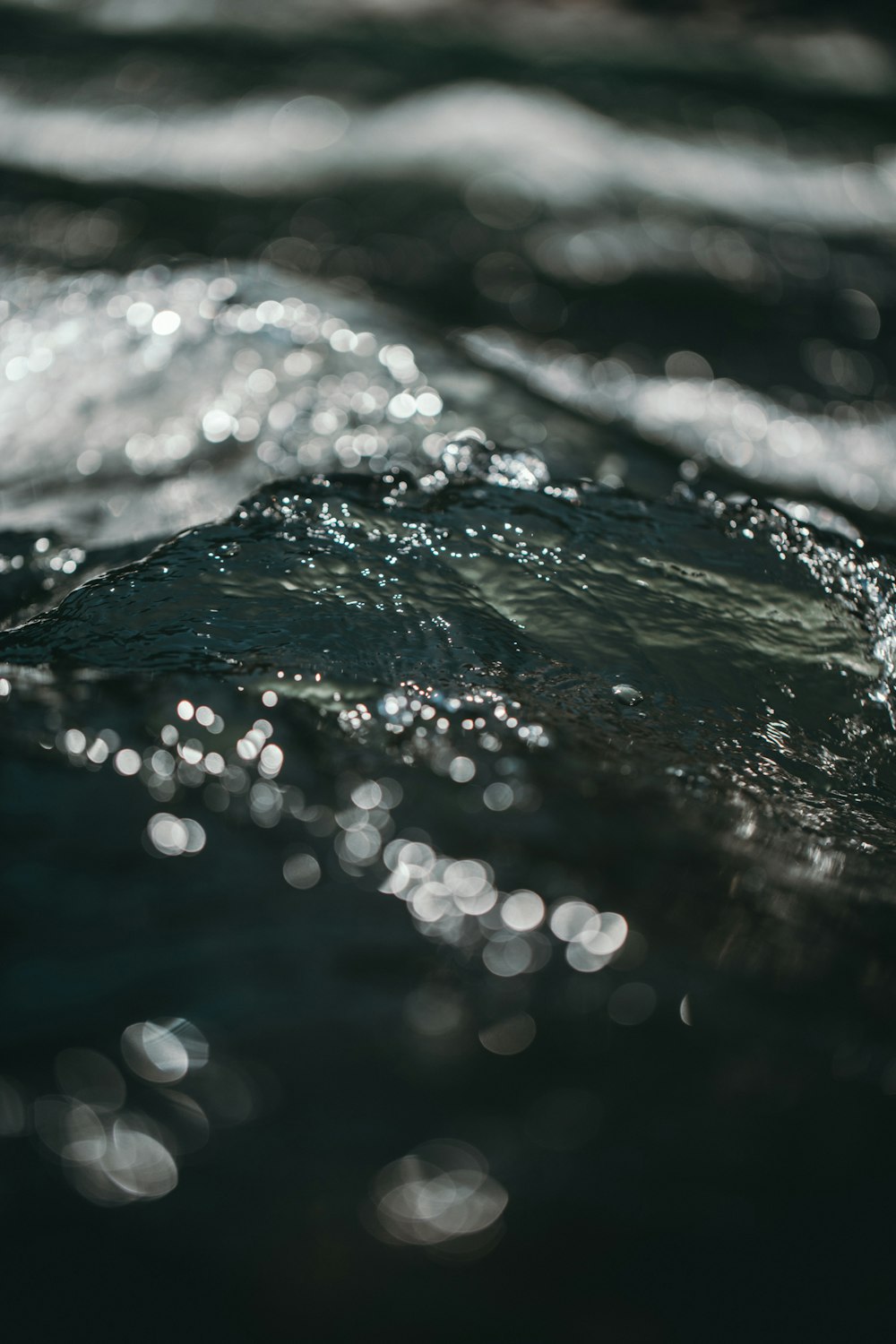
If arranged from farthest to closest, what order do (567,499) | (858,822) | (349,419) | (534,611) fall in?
(349,419)
(567,499)
(534,611)
(858,822)

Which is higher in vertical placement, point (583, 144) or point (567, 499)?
point (583, 144)

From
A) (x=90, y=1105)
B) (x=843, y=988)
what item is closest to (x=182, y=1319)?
(x=90, y=1105)

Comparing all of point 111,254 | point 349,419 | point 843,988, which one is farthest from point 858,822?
point 111,254

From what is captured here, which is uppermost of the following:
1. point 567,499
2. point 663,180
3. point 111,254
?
point 663,180

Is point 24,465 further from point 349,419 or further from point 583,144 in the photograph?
point 583,144

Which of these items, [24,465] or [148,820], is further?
[24,465]

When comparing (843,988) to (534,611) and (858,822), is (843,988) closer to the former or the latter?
(858,822)

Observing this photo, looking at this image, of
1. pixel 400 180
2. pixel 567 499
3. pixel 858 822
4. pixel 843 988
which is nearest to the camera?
pixel 843 988
